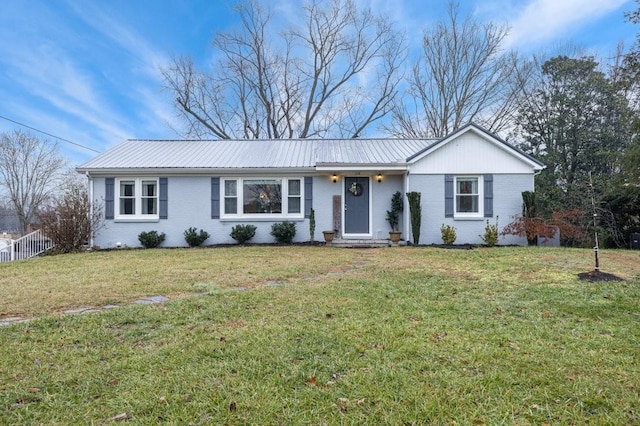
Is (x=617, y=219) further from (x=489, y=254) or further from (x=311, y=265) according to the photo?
(x=311, y=265)

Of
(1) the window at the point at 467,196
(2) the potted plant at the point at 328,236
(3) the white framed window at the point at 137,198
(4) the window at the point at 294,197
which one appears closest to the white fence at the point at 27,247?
(3) the white framed window at the point at 137,198

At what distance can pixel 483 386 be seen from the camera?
2.47 meters

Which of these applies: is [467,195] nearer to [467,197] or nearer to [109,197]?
[467,197]

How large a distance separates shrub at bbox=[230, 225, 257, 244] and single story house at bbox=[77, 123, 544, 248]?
0.98 ft

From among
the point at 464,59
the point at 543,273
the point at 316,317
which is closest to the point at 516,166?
the point at 543,273

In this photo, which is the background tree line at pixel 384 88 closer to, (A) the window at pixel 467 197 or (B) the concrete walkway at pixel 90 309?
(A) the window at pixel 467 197

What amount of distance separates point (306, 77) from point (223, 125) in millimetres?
6692

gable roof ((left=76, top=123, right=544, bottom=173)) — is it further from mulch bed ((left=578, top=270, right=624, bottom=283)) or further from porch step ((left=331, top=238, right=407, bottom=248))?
mulch bed ((left=578, top=270, right=624, bottom=283))

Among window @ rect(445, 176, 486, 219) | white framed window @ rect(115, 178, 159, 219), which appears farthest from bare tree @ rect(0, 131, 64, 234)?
window @ rect(445, 176, 486, 219)

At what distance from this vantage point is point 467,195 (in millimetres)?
12234

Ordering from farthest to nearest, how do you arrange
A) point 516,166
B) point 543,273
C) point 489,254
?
point 516,166
point 489,254
point 543,273

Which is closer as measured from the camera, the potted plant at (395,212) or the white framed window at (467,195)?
the white framed window at (467,195)

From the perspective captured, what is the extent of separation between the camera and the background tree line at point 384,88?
17.1 meters

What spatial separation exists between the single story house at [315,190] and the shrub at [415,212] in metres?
0.33
